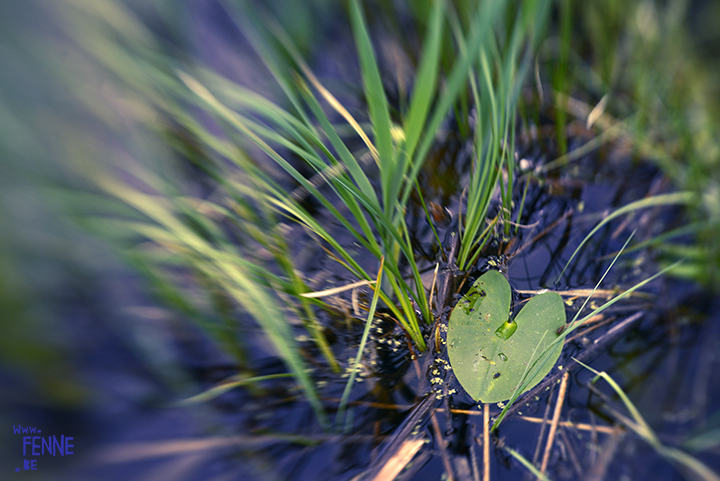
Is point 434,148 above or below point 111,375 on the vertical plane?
above

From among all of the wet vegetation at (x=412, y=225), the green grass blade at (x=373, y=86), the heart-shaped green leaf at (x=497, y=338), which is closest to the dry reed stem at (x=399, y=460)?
the wet vegetation at (x=412, y=225)

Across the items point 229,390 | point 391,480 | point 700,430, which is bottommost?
point 700,430

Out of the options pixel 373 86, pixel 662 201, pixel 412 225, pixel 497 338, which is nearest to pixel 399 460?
pixel 497 338

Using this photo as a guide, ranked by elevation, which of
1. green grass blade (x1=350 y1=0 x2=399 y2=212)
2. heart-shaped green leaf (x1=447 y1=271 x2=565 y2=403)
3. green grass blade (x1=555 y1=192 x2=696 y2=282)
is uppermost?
green grass blade (x1=350 y1=0 x2=399 y2=212)

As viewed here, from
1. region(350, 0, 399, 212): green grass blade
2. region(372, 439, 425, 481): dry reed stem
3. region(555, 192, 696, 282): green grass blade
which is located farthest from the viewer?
region(555, 192, 696, 282): green grass blade

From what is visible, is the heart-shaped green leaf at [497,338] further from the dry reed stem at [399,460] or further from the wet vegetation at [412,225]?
the dry reed stem at [399,460]

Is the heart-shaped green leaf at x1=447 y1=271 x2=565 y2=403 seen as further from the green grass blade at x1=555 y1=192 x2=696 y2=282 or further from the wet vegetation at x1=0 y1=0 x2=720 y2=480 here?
the green grass blade at x1=555 y1=192 x2=696 y2=282

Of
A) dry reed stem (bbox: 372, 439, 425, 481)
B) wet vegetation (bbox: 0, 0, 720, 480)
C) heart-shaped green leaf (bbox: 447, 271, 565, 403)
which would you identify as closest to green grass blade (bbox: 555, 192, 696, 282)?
wet vegetation (bbox: 0, 0, 720, 480)

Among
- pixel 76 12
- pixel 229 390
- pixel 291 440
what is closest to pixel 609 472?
pixel 291 440

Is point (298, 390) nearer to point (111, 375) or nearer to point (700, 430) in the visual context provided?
point (111, 375)
